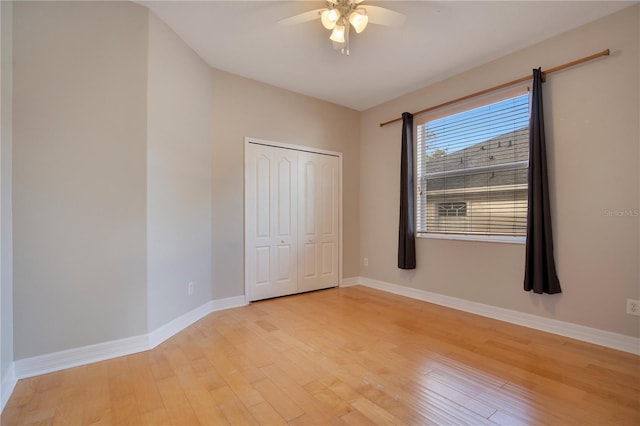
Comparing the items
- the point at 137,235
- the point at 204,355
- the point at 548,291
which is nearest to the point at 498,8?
the point at 548,291

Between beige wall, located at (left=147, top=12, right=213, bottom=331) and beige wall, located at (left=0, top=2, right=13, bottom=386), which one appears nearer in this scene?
beige wall, located at (left=0, top=2, right=13, bottom=386)

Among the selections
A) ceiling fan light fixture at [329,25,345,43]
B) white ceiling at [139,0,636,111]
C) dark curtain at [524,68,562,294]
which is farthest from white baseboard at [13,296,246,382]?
dark curtain at [524,68,562,294]

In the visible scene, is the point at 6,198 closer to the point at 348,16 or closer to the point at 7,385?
the point at 7,385

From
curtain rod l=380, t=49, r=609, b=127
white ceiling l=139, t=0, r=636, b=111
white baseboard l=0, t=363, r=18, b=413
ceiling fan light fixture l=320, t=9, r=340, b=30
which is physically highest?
white ceiling l=139, t=0, r=636, b=111

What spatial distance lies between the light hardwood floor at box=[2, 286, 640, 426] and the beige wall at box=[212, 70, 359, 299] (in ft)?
2.75

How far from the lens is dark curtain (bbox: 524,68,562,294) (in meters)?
2.66

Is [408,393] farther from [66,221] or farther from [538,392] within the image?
[66,221]

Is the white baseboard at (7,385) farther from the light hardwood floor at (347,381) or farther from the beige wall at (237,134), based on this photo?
the beige wall at (237,134)

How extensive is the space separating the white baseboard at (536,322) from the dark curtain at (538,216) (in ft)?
1.12

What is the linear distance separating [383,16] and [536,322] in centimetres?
306

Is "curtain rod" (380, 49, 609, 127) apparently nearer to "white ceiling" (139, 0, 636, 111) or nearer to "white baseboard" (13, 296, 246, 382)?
"white ceiling" (139, 0, 636, 111)

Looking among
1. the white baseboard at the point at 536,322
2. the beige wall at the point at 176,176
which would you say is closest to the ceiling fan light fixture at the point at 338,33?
the beige wall at the point at 176,176

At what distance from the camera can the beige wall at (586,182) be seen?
236cm

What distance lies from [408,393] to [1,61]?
10.8 ft
